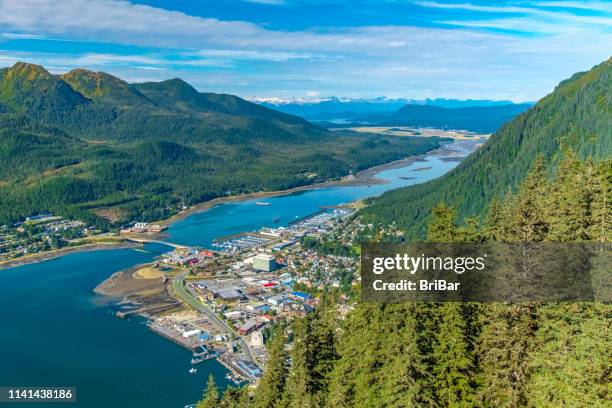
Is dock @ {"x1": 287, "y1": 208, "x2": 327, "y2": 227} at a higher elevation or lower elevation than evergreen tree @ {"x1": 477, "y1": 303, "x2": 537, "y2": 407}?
lower

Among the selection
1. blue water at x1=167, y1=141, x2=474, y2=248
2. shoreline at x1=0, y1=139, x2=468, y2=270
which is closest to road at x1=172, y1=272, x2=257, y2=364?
blue water at x1=167, y1=141, x2=474, y2=248

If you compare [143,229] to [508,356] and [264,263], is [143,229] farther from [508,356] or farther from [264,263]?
[508,356]

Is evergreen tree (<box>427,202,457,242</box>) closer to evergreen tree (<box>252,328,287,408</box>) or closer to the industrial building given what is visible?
evergreen tree (<box>252,328,287,408</box>)

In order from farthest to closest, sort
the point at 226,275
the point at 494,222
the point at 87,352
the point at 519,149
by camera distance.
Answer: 1. the point at 519,149
2. the point at 226,275
3. the point at 87,352
4. the point at 494,222

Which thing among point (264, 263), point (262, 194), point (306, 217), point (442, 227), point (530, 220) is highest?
point (530, 220)

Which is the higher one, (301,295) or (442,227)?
(442,227)

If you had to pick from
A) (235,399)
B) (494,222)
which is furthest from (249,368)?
(494,222)
